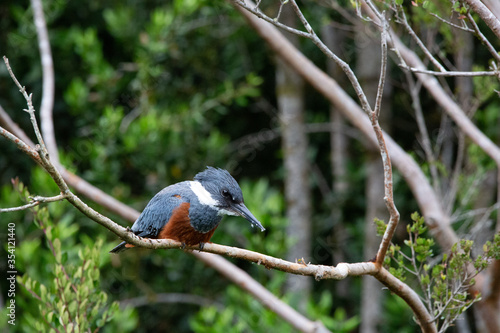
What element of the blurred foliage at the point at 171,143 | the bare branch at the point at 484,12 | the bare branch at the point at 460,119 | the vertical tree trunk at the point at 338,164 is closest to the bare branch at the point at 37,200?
the bare branch at the point at 484,12

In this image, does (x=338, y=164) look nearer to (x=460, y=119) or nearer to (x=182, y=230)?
(x=460, y=119)

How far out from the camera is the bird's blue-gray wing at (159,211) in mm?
3629

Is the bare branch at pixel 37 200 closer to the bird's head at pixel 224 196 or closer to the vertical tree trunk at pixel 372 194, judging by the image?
the bird's head at pixel 224 196

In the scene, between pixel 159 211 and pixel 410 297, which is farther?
pixel 159 211

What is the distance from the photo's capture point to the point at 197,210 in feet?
11.6

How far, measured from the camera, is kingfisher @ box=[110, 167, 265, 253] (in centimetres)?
347

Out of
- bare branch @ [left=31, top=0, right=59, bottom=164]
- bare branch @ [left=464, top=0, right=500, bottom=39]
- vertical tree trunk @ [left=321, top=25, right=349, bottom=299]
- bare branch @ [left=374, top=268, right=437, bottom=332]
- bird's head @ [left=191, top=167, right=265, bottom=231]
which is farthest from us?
vertical tree trunk @ [left=321, top=25, right=349, bottom=299]

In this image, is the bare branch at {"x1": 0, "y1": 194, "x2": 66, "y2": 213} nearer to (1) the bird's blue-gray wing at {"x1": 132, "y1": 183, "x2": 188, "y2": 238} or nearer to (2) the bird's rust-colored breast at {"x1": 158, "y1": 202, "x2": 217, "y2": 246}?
(2) the bird's rust-colored breast at {"x1": 158, "y1": 202, "x2": 217, "y2": 246}

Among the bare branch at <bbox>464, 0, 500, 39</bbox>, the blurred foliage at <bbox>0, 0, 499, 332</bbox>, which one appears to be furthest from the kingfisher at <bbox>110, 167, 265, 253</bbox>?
the blurred foliage at <bbox>0, 0, 499, 332</bbox>

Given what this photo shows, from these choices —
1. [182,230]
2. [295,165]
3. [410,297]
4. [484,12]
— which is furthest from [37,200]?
[295,165]

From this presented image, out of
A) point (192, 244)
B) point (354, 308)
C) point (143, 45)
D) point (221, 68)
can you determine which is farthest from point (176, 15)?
point (354, 308)

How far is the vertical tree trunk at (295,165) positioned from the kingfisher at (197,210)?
3.04m

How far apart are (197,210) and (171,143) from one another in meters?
3.13

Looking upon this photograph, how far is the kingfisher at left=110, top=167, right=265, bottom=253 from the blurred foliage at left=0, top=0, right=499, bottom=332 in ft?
5.65
